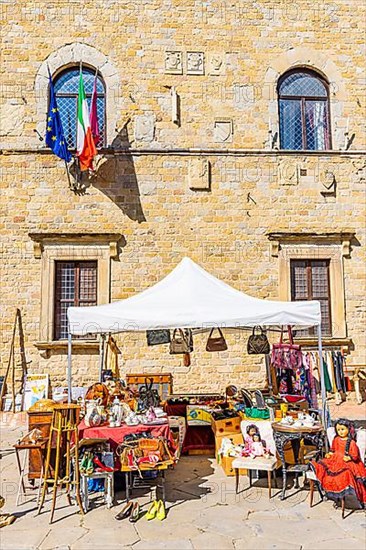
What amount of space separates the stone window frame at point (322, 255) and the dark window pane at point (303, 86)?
10.5 ft

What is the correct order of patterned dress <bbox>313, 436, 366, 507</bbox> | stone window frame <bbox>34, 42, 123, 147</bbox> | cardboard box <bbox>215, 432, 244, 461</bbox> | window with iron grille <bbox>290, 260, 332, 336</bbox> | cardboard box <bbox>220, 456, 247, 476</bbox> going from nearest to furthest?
patterned dress <bbox>313, 436, 366, 507</bbox> → cardboard box <bbox>220, 456, 247, 476</bbox> → cardboard box <bbox>215, 432, 244, 461</bbox> → window with iron grille <bbox>290, 260, 332, 336</bbox> → stone window frame <bbox>34, 42, 123, 147</bbox>

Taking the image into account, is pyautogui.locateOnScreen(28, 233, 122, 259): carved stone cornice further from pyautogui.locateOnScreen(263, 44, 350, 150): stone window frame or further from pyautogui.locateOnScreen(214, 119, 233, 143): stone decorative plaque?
pyautogui.locateOnScreen(263, 44, 350, 150): stone window frame

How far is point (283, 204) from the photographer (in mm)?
10625

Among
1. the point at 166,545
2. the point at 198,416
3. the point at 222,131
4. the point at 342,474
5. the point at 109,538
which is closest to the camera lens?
the point at 166,545

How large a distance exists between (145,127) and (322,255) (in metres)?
4.49

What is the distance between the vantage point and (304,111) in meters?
11.1

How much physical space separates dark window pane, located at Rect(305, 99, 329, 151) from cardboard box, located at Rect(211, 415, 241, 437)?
6773 millimetres

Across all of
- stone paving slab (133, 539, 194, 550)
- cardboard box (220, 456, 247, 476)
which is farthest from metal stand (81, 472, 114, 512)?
→ cardboard box (220, 456, 247, 476)

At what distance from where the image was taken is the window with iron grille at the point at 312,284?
1051 cm

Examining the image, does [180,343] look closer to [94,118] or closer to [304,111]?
[94,118]

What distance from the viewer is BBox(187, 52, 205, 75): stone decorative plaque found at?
1085cm

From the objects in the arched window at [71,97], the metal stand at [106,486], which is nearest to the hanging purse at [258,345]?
the metal stand at [106,486]

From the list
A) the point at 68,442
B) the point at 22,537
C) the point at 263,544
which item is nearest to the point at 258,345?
the point at 68,442

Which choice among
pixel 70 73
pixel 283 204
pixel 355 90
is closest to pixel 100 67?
pixel 70 73
